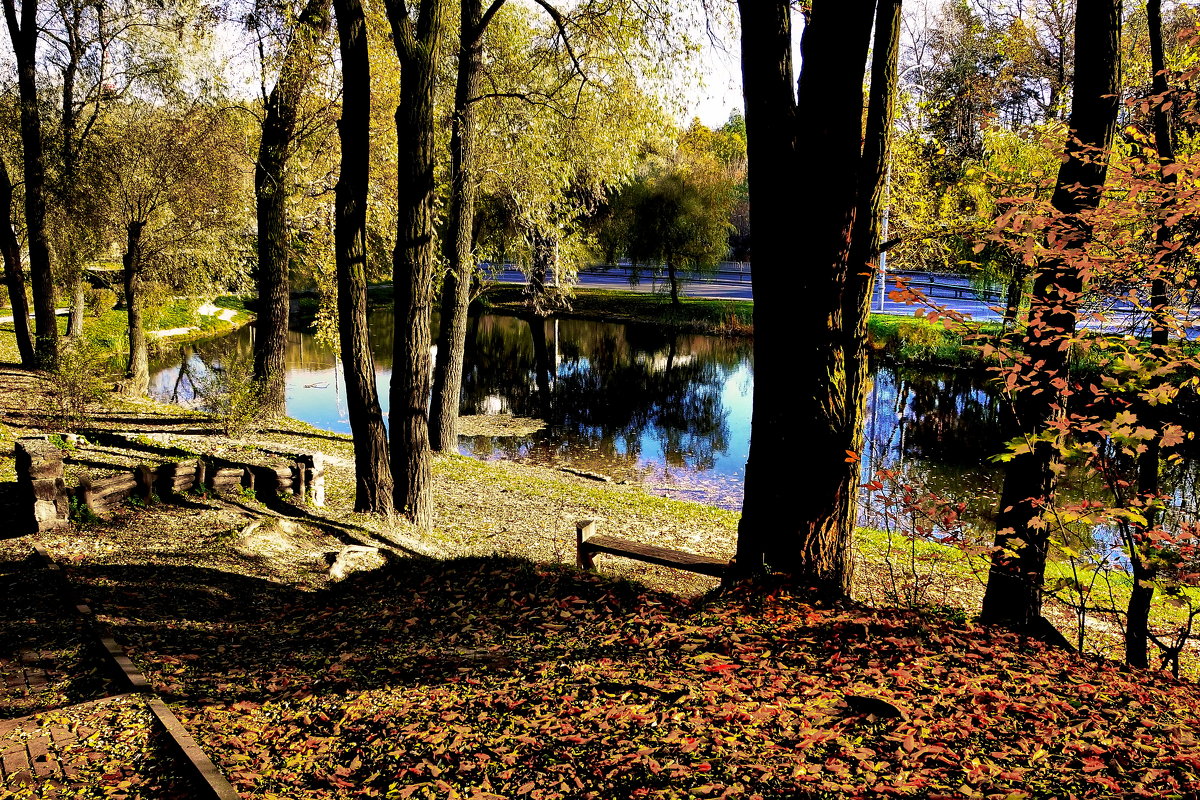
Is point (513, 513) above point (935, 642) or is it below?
below

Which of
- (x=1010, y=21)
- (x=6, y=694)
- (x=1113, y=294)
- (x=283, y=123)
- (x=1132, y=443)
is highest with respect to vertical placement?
(x=1010, y=21)

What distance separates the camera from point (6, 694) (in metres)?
4.69

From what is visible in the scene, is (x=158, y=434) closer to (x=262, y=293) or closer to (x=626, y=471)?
(x=262, y=293)

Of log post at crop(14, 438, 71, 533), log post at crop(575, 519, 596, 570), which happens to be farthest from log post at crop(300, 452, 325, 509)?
log post at crop(575, 519, 596, 570)

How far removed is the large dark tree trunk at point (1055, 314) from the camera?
17.3ft

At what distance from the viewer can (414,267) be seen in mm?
9453

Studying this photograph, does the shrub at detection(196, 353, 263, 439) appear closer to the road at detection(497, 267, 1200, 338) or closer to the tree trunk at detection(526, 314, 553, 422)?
the tree trunk at detection(526, 314, 553, 422)

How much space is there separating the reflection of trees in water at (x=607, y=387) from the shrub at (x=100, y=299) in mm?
11900

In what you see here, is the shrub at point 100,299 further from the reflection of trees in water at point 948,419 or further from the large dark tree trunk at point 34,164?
the reflection of trees in water at point 948,419

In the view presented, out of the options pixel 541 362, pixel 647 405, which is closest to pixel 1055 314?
pixel 647 405

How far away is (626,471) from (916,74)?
16.1 meters

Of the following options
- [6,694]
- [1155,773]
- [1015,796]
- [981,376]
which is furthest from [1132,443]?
[981,376]

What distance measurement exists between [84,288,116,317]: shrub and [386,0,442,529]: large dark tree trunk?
21528mm

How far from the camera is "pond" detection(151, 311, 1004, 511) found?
1745 cm
